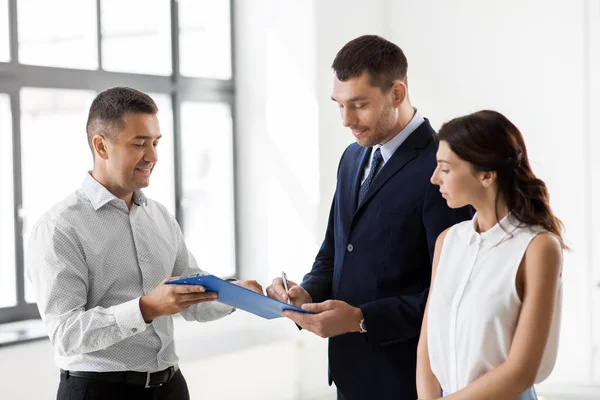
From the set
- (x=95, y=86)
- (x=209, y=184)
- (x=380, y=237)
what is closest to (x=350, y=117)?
(x=380, y=237)

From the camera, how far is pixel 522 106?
5047mm

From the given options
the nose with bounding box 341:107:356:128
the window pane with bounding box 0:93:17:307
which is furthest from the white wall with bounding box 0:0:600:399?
the nose with bounding box 341:107:356:128

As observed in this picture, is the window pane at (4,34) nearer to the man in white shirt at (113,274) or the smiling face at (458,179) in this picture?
the man in white shirt at (113,274)

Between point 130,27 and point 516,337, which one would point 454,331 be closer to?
point 516,337

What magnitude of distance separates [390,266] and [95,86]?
2.86 metres

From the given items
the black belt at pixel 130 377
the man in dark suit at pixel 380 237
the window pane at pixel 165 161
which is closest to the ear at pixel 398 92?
the man in dark suit at pixel 380 237

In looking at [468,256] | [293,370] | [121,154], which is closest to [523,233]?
[468,256]

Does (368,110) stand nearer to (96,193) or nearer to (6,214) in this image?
(96,193)

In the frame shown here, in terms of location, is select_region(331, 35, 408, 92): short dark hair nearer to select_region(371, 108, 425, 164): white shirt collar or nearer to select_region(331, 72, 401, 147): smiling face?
select_region(331, 72, 401, 147): smiling face

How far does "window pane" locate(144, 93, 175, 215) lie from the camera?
498cm

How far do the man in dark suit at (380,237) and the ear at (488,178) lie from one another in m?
0.41

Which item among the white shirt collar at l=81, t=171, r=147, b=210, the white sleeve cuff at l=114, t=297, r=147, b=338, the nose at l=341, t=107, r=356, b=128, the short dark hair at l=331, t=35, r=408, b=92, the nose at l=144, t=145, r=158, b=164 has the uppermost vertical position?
the short dark hair at l=331, t=35, r=408, b=92

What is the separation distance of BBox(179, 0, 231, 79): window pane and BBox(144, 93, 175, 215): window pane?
0.87 feet

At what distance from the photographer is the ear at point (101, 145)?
232 centimetres
